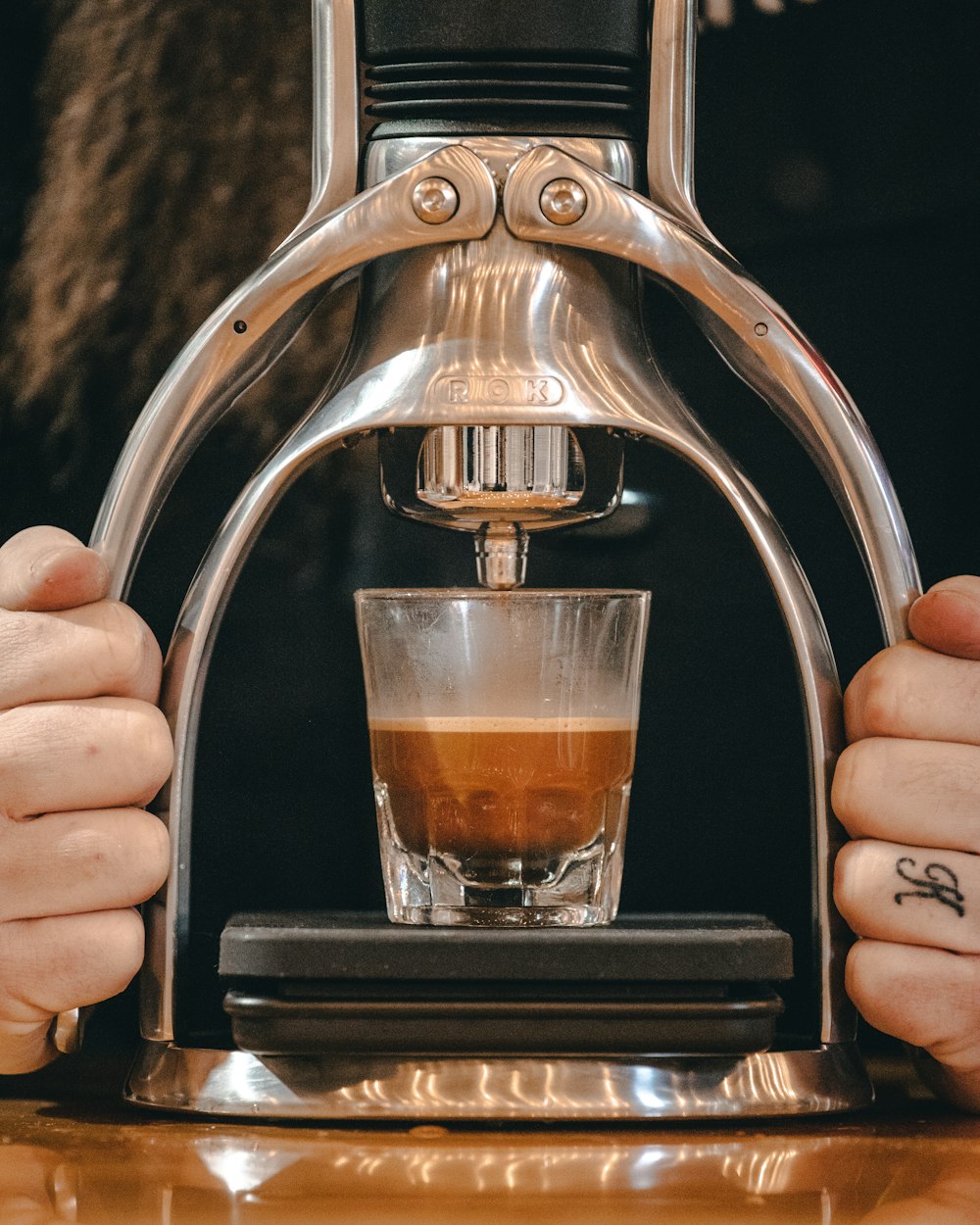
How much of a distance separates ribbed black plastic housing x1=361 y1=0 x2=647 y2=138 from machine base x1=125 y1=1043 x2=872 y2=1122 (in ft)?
1.07

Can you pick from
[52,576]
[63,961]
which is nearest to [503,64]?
[52,576]

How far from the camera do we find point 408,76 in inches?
21.6

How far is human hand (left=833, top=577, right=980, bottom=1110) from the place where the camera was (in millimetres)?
518

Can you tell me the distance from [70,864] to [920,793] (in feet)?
0.95

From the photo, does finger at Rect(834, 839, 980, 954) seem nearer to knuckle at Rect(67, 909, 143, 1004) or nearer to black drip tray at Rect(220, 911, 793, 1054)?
black drip tray at Rect(220, 911, 793, 1054)

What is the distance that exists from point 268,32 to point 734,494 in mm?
359

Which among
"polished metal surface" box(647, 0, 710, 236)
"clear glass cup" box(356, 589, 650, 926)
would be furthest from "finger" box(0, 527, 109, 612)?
"polished metal surface" box(647, 0, 710, 236)

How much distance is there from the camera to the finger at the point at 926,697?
53 centimetres

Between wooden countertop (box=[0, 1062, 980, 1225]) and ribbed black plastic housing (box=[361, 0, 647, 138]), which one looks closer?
wooden countertop (box=[0, 1062, 980, 1225])

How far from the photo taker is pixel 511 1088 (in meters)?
0.51

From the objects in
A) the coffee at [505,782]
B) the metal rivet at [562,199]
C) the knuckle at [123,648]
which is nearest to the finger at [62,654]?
the knuckle at [123,648]

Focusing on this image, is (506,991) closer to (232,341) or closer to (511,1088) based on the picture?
(511,1088)

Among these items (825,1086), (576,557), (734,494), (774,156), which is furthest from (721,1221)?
(774,156)

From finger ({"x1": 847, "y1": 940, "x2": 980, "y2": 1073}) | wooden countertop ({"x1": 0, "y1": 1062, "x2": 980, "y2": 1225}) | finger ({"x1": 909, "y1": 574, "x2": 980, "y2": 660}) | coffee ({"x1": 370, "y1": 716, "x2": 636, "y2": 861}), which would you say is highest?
finger ({"x1": 909, "y1": 574, "x2": 980, "y2": 660})
